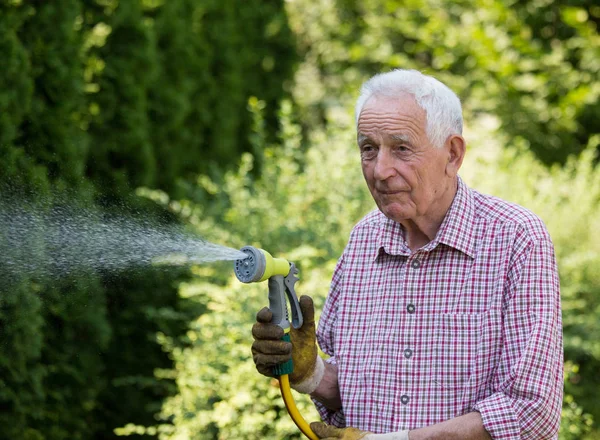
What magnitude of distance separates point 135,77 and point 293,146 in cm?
116

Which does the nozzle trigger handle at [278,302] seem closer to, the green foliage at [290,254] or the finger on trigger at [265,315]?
the finger on trigger at [265,315]

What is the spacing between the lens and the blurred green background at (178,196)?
418cm

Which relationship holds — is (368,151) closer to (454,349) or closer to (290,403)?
(454,349)

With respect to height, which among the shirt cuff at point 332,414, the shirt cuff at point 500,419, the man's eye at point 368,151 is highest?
the man's eye at point 368,151

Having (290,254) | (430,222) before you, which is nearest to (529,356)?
(430,222)

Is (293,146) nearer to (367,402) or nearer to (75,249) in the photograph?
(75,249)

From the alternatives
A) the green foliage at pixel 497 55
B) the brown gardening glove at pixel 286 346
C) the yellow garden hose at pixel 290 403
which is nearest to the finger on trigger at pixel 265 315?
the brown gardening glove at pixel 286 346

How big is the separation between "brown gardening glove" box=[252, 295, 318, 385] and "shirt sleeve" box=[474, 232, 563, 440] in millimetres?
563

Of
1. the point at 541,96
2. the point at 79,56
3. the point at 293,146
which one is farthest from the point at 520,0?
the point at 79,56

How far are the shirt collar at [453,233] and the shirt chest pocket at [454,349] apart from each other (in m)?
0.20

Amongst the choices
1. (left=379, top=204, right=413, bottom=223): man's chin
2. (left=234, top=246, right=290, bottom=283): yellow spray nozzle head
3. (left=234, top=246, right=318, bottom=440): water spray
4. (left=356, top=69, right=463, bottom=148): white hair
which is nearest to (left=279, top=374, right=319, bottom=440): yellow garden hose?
(left=234, top=246, right=318, bottom=440): water spray

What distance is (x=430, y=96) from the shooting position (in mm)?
2443

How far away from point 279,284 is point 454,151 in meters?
0.65

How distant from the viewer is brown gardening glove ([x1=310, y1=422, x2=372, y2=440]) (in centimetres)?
248
